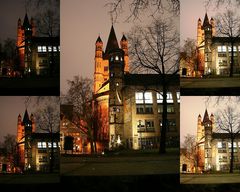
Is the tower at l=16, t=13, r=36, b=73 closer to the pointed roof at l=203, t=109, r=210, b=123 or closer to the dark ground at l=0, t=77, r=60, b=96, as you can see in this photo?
the dark ground at l=0, t=77, r=60, b=96

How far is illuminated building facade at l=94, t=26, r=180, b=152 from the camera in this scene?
4.17 m

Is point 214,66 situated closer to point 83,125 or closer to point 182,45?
point 182,45

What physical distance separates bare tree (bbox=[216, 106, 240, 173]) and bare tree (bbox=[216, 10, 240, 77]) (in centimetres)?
37

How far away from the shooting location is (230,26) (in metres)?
4.31

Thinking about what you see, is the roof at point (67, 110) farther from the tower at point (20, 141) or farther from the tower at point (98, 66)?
the tower at point (20, 141)

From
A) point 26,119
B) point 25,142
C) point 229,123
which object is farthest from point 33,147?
point 229,123

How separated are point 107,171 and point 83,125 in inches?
19.5

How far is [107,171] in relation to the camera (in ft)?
13.7

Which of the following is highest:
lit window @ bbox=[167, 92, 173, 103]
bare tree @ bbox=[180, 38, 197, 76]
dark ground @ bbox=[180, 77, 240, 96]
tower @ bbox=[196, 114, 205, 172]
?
bare tree @ bbox=[180, 38, 197, 76]

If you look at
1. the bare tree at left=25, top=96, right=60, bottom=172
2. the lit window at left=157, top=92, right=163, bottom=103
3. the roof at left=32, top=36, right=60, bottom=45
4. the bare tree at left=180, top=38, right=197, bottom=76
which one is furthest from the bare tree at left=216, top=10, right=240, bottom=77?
the bare tree at left=25, top=96, right=60, bottom=172

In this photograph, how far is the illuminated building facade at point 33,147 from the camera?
4.12 m

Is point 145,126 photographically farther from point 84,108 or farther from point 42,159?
point 42,159

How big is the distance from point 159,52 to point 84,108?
906mm

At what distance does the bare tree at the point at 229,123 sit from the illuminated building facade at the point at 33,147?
1.59m
